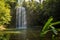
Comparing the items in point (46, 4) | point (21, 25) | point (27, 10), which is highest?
point (46, 4)

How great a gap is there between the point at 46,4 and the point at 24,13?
7373 mm

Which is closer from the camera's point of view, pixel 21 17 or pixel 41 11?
pixel 41 11

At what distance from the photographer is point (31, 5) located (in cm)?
3444

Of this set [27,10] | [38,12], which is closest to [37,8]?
[38,12]

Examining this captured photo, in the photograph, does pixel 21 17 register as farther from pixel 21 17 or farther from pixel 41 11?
pixel 41 11

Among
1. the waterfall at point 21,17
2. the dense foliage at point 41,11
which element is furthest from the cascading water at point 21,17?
the dense foliage at point 41,11

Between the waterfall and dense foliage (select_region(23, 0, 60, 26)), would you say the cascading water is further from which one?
dense foliage (select_region(23, 0, 60, 26))

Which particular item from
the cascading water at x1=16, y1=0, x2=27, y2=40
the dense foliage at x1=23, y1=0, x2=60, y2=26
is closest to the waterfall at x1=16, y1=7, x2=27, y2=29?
the cascading water at x1=16, y1=0, x2=27, y2=40

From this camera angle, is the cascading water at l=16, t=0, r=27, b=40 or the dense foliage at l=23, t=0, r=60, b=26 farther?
the cascading water at l=16, t=0, r=27, b=40

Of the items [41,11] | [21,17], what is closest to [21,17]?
[21,17]

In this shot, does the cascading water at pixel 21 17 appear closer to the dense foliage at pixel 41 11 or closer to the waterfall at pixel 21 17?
the waterfall at pixel 21 17

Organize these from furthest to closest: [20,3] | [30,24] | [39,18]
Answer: [20,3] < [30,24] < [39,18]

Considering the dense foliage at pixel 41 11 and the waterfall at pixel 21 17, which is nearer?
the dense foliage at pixel 41 11

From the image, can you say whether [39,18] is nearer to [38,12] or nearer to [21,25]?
[38,12]
